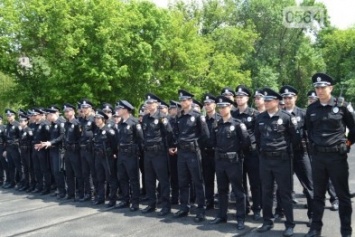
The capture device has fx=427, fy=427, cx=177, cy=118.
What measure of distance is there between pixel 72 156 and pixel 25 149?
2073mm

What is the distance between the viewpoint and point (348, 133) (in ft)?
18.5

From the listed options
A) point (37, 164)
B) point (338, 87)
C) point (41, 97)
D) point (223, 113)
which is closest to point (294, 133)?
point (223, 113)

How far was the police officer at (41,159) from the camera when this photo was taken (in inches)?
404

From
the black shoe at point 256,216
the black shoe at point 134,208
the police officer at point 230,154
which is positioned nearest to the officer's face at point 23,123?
the black shoe at point 134,208

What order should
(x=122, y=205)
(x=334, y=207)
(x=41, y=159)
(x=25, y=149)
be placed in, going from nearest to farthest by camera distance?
(x=334, y=207)
(x=122, y=205)
(x=41, y=159)
(x=25, y=149)

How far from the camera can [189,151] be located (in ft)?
23.9

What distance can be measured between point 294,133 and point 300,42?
4165 centimetres

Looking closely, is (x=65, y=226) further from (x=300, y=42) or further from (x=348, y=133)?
(x=300, y=42)

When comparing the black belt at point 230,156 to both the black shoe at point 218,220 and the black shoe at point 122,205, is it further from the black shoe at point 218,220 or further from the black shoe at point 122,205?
the black shoe at point 122,205

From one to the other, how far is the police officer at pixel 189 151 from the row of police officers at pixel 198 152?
0.7 inches

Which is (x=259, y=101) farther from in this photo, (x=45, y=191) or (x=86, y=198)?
(x=45, y=191)

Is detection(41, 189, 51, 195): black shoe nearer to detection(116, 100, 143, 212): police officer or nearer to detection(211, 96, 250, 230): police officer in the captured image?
detection(116, 100, 143, 212): police officer

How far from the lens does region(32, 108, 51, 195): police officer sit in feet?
33.7

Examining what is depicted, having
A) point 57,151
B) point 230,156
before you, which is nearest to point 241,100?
point 230,156
